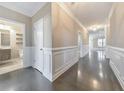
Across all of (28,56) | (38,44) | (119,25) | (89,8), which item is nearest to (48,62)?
(38,44)

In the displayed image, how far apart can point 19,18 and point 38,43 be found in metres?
1.30

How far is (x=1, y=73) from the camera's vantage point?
3.38 meters

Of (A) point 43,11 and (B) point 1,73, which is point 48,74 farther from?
(A) point 43,11

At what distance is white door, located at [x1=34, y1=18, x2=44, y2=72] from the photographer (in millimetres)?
3578

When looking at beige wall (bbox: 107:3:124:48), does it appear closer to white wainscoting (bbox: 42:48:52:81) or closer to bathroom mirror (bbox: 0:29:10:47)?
white wainscoting (bbox: 42:48:52:81)

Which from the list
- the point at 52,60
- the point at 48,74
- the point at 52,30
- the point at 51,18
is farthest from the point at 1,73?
the point at 51,18

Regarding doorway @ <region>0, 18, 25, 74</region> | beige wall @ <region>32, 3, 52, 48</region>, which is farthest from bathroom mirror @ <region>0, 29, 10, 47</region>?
beige wall @ <region>32, 3, 52, 48</region>

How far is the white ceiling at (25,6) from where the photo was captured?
3.23m

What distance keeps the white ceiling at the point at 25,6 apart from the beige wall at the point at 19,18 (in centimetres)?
14

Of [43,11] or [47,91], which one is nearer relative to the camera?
[47,91]

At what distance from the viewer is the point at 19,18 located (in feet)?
12.6

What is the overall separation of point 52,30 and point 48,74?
140 cm

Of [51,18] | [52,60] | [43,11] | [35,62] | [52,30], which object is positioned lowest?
[35,62]

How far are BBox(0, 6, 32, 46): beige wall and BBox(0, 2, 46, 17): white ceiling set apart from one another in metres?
0.14
